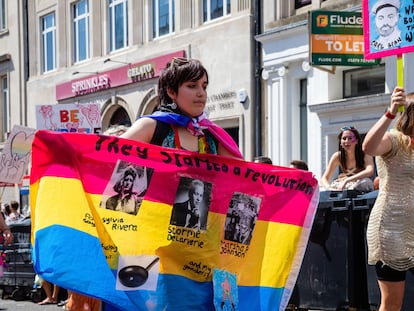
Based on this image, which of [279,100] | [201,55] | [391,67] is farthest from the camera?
[201,55]

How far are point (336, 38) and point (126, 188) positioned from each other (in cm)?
1202

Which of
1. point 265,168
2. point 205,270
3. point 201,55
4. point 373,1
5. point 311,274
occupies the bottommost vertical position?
point 311,274

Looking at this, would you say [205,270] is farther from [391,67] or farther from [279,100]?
[279,100]

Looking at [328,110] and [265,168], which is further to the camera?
[328,110]

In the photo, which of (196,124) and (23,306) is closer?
(196,124)

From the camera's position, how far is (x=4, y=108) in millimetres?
→ 31594

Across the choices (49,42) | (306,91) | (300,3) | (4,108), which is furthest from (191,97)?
(4,108)

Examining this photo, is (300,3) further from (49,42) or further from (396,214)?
(396,214)

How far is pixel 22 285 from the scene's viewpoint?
13.7 meters

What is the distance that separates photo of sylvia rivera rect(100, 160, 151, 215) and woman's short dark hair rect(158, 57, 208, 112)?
32 centimetres

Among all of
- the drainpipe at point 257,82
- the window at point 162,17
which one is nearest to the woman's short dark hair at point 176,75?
the drainpipe at point 257,82

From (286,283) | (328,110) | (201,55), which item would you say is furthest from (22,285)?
(286,283)

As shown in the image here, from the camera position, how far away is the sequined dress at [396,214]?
16.3ft

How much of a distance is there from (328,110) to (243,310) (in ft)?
43.1
